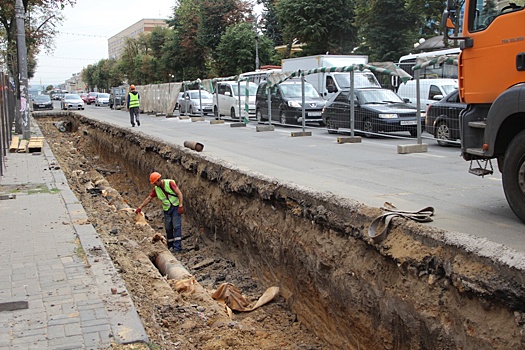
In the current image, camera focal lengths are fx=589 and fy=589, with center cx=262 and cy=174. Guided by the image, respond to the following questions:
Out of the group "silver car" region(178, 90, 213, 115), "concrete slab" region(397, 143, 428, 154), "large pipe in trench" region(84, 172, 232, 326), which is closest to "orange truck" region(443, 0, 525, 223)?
"large pipe in trench" region(84, 172, 232, 326)

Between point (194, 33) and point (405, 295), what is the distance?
56449 mm

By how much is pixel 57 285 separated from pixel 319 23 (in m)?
40.6

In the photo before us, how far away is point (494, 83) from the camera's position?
21.4ft

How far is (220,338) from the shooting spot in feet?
17.9

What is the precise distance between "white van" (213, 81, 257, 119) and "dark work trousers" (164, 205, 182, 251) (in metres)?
15.9

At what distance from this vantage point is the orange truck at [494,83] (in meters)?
6.06

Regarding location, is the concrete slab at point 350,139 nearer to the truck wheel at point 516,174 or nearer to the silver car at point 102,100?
the truck wheel at point 516,174

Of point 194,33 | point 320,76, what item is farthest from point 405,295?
point 194,33

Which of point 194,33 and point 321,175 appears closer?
point 321,175

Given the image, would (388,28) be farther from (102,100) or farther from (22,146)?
(102,100)

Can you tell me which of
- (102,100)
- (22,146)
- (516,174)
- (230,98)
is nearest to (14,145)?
(22,146)

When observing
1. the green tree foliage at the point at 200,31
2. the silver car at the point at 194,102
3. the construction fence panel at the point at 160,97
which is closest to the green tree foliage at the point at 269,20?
the green tree foliage at the point at 200,31

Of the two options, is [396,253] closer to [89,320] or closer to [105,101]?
[89,320]

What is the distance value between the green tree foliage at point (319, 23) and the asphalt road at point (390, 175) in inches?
1070
